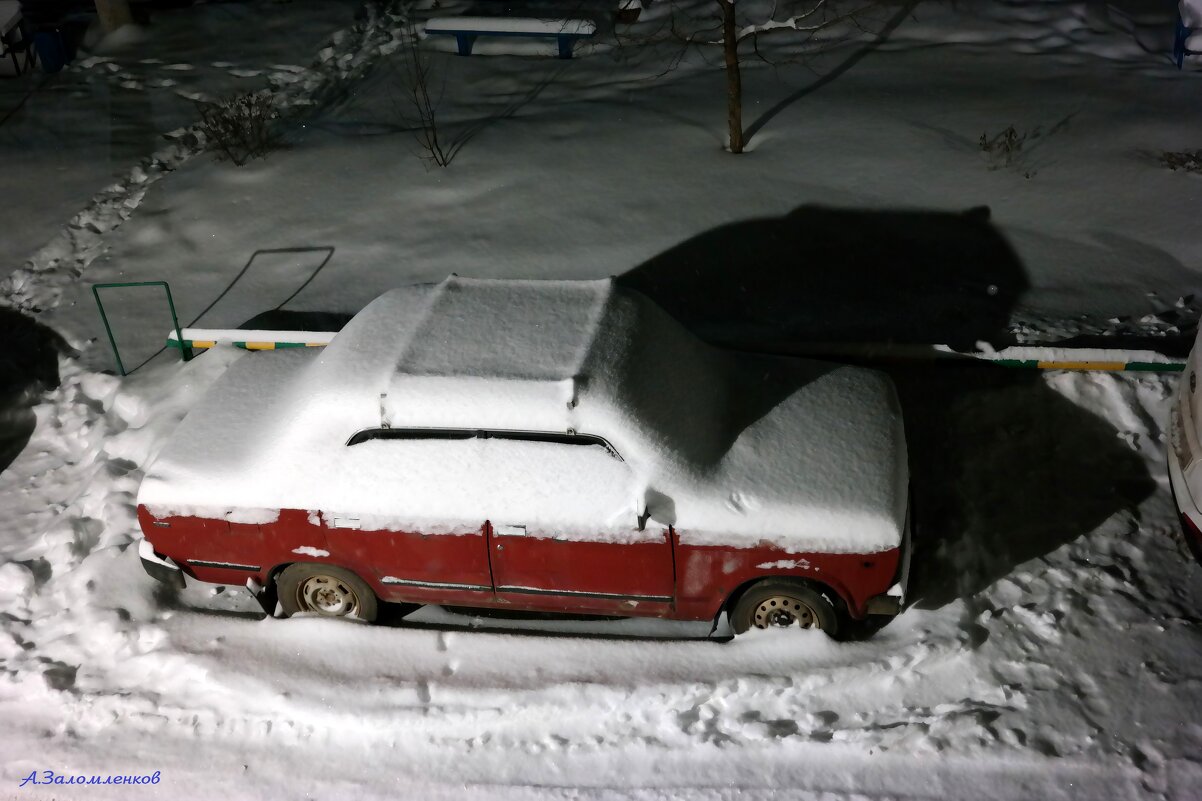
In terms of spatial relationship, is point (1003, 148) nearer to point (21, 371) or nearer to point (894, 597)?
point (894, 597)

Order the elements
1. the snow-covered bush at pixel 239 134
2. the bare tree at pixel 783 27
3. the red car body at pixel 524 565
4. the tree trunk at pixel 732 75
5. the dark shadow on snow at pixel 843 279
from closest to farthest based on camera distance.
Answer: the red car body at pixel 524 565, the dark shadow on snow at pixel 843 279, the tree trunk at pixel 732 75, the snow-covered bush at pixel 239 134, the bare tree at pixel 783 27

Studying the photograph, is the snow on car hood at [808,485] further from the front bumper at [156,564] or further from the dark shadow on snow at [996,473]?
the front bumper at [156,564]

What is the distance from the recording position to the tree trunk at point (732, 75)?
9461 mm

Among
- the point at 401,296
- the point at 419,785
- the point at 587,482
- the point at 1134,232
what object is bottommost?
the point at 419,785

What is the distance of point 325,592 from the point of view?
5418 millimetres

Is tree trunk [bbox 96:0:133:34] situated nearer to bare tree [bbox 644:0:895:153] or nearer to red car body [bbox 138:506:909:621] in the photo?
bare tree [bbox 644:0:895:153]

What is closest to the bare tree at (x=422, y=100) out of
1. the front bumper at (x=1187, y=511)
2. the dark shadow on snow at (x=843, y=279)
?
the dark shadow on snow at (x=843, y=279)

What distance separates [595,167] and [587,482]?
583 centimetres

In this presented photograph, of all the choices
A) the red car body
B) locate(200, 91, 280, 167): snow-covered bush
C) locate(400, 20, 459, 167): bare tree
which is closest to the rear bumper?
the red car body

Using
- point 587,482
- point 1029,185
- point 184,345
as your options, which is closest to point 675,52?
point 1029,185

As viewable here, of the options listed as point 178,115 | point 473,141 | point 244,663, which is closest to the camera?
point 244,663

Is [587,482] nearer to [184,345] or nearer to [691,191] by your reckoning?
[184,345]

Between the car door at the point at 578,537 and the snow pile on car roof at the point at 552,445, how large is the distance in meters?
0.01

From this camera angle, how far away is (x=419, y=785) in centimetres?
467
